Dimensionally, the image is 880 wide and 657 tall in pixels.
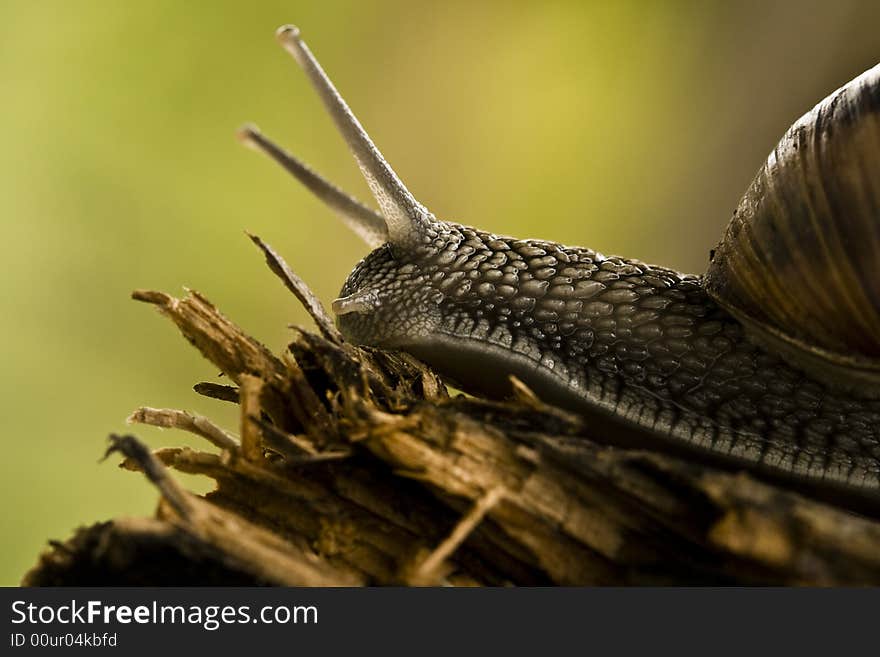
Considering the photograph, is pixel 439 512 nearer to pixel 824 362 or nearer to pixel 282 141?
pixel 824 362

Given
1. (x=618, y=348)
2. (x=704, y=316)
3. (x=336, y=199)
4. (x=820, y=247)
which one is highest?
(x=336, y=199)

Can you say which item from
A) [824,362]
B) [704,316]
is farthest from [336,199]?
[824,362]

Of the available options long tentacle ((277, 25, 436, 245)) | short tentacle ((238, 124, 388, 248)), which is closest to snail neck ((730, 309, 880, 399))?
long tentacle ((277, 25, 436, 245))

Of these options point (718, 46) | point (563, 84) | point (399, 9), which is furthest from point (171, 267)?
point (718, 46)

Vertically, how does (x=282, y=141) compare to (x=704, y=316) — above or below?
above

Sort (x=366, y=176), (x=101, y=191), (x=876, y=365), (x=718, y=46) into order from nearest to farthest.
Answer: (x=876, y=365)
(x=366, y=176)
(x=101, y=191)
(x=718, y=46)

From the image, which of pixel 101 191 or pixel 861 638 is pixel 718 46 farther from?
pixel 861 638
